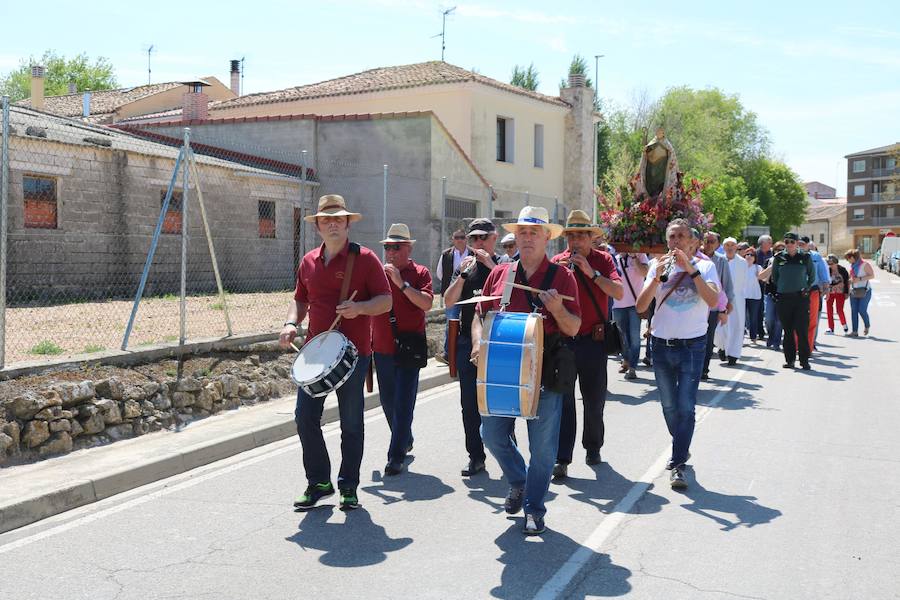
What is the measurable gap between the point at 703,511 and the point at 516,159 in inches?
1160

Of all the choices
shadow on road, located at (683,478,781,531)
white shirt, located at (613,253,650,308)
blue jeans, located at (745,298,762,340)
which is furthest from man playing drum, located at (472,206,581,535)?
blue jeans, located at (745,298,762,340)

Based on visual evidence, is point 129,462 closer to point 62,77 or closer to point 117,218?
point 117,218

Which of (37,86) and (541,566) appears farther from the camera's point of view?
(37,86)

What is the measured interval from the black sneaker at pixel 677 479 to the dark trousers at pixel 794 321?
7408 millimetres

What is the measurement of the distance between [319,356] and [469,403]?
5.33 feet

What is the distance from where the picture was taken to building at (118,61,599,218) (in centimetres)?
3194

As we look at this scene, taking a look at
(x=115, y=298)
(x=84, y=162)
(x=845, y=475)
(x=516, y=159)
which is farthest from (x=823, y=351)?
(x=516, y=159)

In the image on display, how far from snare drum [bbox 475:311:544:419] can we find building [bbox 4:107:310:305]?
36.5 ft

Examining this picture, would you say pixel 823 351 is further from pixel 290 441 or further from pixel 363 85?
pixel 363 85

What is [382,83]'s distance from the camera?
32.7m

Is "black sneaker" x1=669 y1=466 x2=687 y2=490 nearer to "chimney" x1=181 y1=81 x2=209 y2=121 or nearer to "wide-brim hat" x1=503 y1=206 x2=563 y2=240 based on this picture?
"wide-brim hat" x1=503 y1=206 x2=563 y2=240

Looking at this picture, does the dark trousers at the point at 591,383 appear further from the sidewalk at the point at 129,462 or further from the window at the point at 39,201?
the window at the point at 39,201

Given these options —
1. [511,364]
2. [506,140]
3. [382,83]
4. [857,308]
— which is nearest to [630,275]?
[511,364]

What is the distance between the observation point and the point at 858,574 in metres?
4.66
